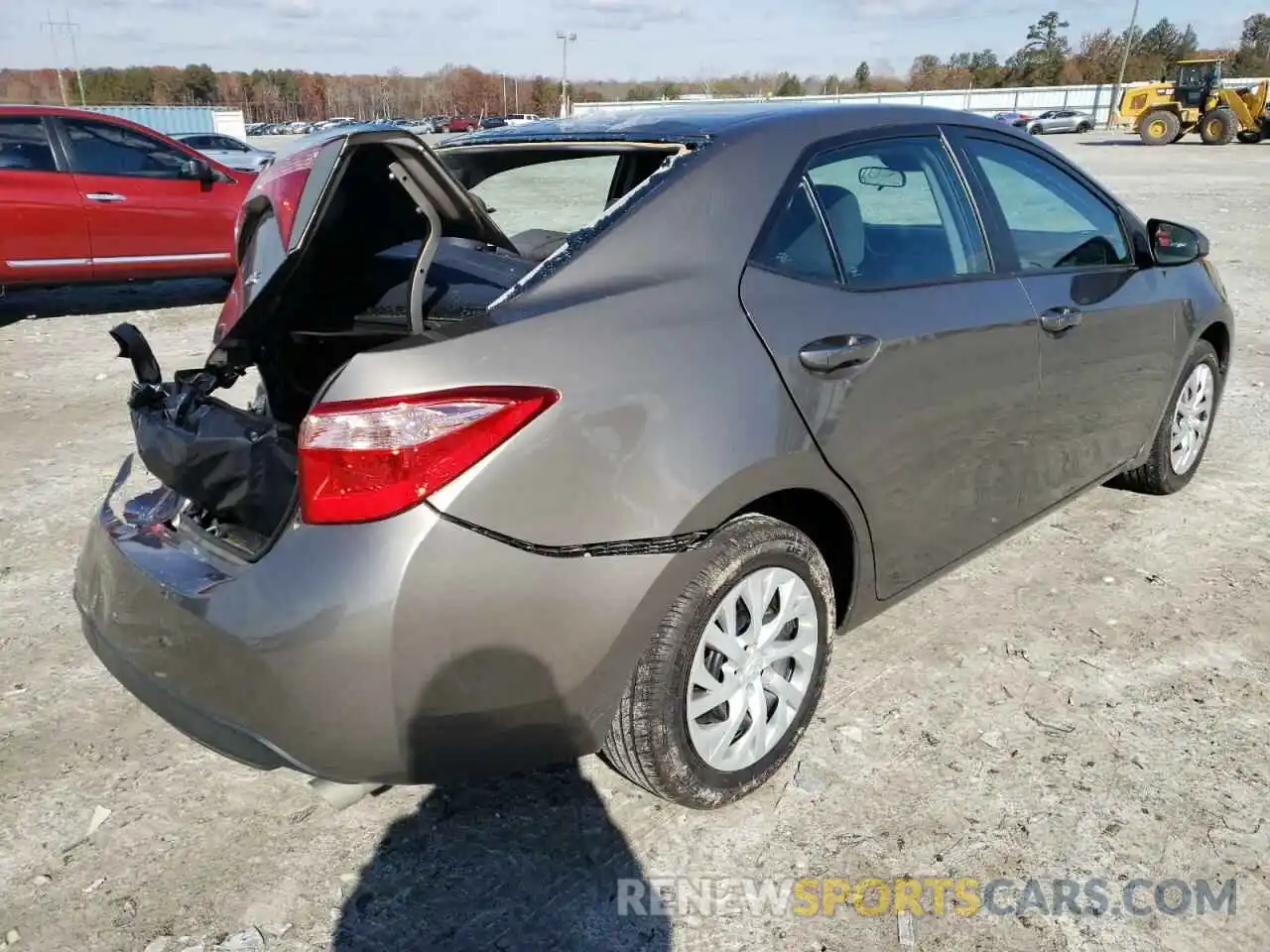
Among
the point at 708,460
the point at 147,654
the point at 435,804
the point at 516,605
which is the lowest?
the point at 435,804

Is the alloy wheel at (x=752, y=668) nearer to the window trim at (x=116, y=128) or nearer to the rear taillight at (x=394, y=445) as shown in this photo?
the rear taillight at (x=394, y=445)

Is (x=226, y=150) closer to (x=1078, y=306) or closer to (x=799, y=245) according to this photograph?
(x=1078, y=306)

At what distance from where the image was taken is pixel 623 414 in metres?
1.94

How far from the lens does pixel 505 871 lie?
2.24 meters

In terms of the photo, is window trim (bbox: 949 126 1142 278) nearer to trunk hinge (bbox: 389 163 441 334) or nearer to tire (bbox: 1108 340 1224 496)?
tire (bbox: 1108 340 1224 496)

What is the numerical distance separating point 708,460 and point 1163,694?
1742 mm

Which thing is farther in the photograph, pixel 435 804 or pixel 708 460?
pixel 435 804

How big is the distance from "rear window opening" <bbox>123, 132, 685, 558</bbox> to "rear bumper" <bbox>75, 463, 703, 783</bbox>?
17cm

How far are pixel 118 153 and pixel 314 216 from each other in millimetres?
7330

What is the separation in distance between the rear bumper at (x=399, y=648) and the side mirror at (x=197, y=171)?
7.67m

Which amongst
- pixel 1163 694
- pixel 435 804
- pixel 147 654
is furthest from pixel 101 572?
pixel 1163 694

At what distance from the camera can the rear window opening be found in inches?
89.1

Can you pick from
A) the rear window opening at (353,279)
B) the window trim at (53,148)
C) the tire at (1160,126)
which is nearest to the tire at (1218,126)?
the tire at (1160,126)

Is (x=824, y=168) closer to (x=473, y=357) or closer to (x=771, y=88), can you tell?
(x=473, y=357)
